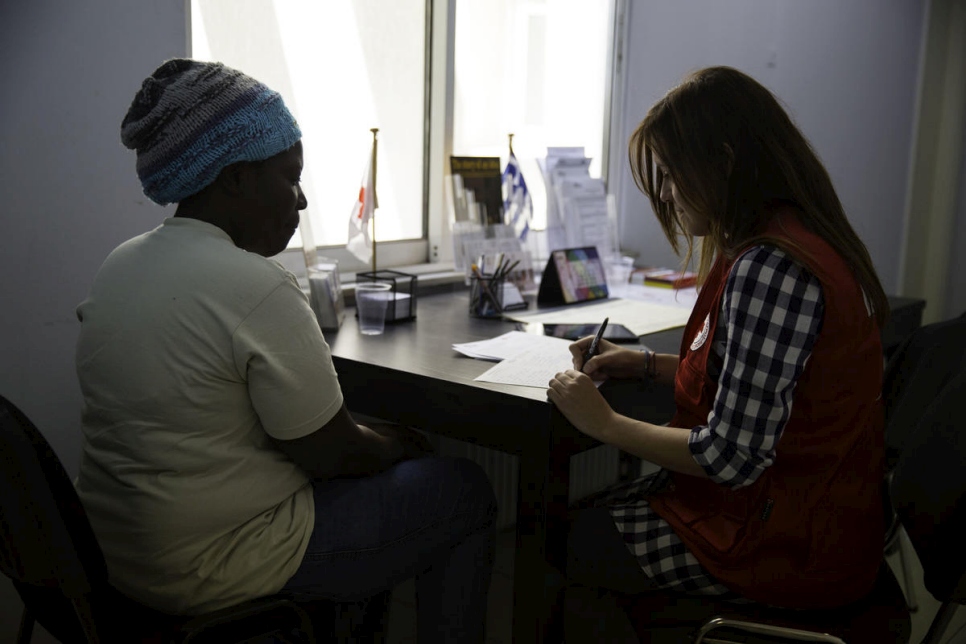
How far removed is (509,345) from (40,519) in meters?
0.96

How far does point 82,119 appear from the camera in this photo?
1.60 metres

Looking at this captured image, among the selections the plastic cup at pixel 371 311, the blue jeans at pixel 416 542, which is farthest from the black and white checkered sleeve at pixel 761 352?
the plastic cup at pixel 371 311

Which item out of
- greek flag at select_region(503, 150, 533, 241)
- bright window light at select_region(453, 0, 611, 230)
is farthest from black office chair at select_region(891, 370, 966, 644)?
bright window light at select_region(453, 0, 611, 230)

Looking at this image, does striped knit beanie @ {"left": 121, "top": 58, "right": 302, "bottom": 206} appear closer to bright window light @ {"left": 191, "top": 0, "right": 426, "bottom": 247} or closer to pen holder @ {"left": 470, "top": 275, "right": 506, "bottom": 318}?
bright window light @ {"left": 191, "top": 0, "right": 426, "bottom": 247}

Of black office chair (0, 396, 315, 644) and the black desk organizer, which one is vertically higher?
the black desk organizer

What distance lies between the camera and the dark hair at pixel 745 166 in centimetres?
121

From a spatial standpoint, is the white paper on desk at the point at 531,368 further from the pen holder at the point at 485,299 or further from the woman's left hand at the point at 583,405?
the pen holder at the point at 485,299

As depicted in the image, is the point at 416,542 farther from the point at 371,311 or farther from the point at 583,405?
the point at 371,311

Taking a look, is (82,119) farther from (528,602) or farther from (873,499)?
(873,499)

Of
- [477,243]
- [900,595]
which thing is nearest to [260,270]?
[900,595]

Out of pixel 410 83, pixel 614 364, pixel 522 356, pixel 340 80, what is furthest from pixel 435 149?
pixel 614 364

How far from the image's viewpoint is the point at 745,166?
3.99 feet

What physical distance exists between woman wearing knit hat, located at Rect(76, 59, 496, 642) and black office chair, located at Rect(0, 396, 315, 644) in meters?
0.04

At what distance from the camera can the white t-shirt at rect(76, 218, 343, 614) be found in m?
1.10
